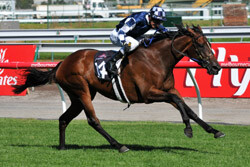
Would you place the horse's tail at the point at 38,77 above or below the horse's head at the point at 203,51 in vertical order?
below

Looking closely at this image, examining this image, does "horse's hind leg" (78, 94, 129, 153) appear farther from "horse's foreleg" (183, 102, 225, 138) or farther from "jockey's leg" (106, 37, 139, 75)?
"horse's foreleg" (183, 102, 225, 138)

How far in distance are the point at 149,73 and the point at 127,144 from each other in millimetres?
1249

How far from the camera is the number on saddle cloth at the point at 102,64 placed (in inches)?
295

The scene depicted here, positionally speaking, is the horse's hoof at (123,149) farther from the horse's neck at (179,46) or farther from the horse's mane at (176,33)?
the horse's mane at (176,33)

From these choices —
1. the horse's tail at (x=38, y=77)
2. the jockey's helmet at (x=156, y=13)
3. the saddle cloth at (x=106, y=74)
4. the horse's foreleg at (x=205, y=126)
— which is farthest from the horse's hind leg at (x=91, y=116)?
the jockey's helmet at (x=156, y=13)

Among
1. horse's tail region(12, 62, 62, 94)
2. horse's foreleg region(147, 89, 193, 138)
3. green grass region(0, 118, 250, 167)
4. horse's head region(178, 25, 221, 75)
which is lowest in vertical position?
green grass region(0, 118, 250, 167)

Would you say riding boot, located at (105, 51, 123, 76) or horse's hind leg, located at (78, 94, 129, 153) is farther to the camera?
horse's hind leg, located at (78, 94, 129, 153)

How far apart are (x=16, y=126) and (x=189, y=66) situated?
3.10 metres

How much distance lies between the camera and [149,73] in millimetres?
7281

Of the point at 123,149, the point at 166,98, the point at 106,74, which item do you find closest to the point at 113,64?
the point at 106,74

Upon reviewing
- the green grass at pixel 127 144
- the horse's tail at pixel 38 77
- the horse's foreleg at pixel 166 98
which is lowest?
the green grass at pixel 127 144

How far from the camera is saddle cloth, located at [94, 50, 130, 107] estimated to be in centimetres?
744

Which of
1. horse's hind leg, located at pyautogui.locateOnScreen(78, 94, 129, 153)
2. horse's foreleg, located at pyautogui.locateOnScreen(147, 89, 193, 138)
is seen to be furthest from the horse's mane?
horse's hind leg, located at pyautogui.locateOnScreen(78, 94, 129, 153)

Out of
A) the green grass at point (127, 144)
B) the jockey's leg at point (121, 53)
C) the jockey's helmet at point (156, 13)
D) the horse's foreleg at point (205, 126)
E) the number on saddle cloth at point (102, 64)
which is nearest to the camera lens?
the green grass at point (127, 144)
